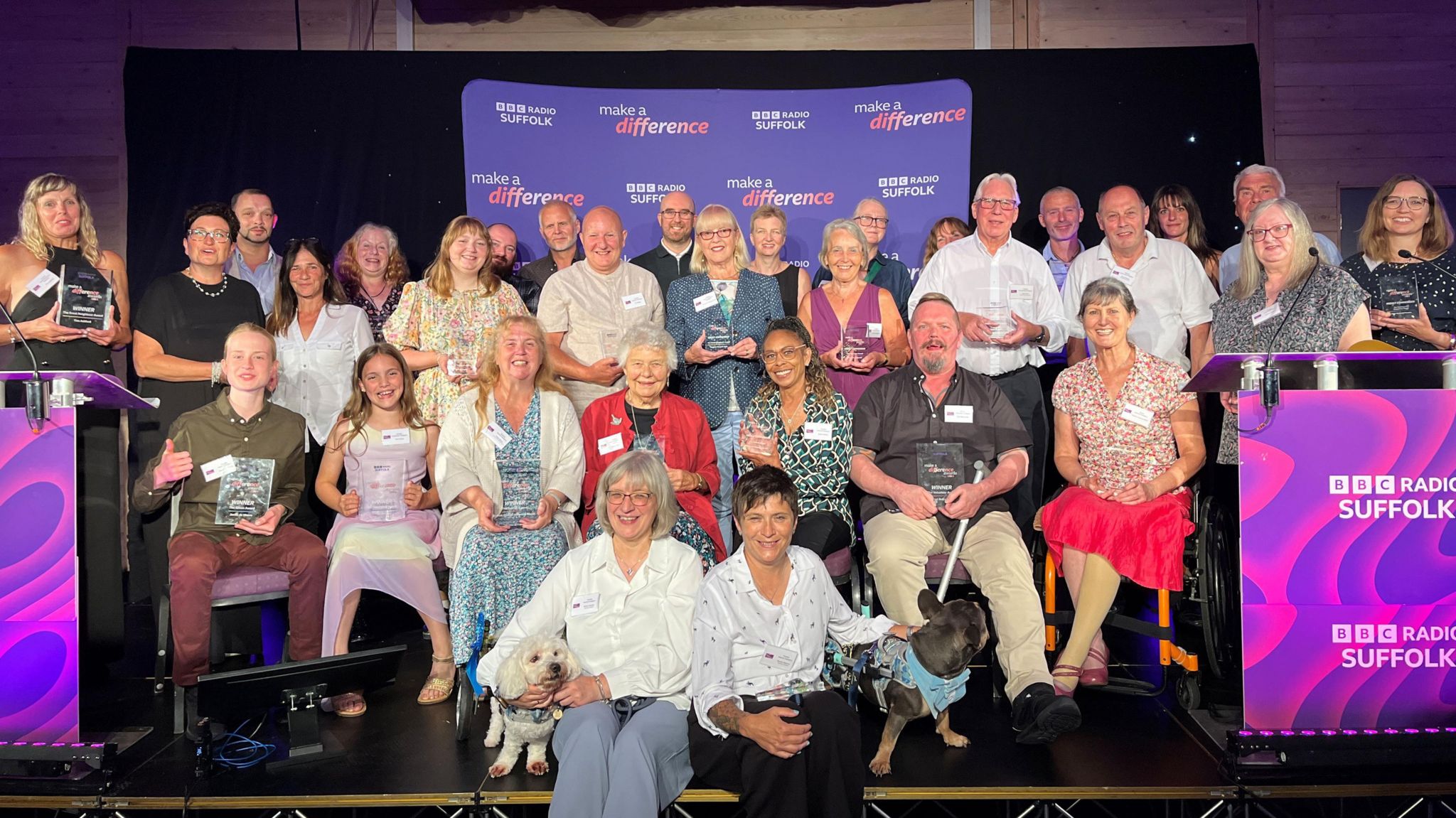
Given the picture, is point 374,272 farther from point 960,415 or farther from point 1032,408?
point 1032,408

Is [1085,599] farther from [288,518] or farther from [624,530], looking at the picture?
[288,518]

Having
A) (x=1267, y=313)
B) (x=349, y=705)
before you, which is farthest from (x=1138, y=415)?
(x=349, y=705)

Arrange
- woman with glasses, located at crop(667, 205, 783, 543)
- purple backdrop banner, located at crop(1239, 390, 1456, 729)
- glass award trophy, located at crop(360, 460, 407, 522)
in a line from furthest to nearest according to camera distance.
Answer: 1. woman with glasses, located at crop(667, 205, 783, 543)
2. glass award trophy, located at crop(360, 460, 407, 522)
3. purple backdrop banner, located at crop(1239, 390, 1456, 729)

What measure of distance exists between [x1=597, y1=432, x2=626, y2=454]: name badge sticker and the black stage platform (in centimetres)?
108

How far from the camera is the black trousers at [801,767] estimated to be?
284 cm

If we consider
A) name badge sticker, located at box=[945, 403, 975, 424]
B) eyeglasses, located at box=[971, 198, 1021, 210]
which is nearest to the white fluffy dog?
name badge sticker, located at box=[945, 403, 975, 424]

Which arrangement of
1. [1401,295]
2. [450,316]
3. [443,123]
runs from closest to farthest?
[1401,295] → [450,316] → [443,123]

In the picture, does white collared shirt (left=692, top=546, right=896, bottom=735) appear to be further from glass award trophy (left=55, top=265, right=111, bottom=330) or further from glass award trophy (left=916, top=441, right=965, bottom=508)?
glass award trophy (left=55, top=265, right=111, bottom=330)

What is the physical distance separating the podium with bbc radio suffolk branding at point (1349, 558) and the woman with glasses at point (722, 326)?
2.03 meters

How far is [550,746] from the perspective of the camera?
3312 millimetres

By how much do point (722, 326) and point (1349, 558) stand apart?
2487 mm

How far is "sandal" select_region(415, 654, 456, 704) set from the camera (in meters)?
3.88

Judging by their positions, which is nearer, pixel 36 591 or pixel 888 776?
pixel 888 776

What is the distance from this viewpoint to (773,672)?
10.1ft
